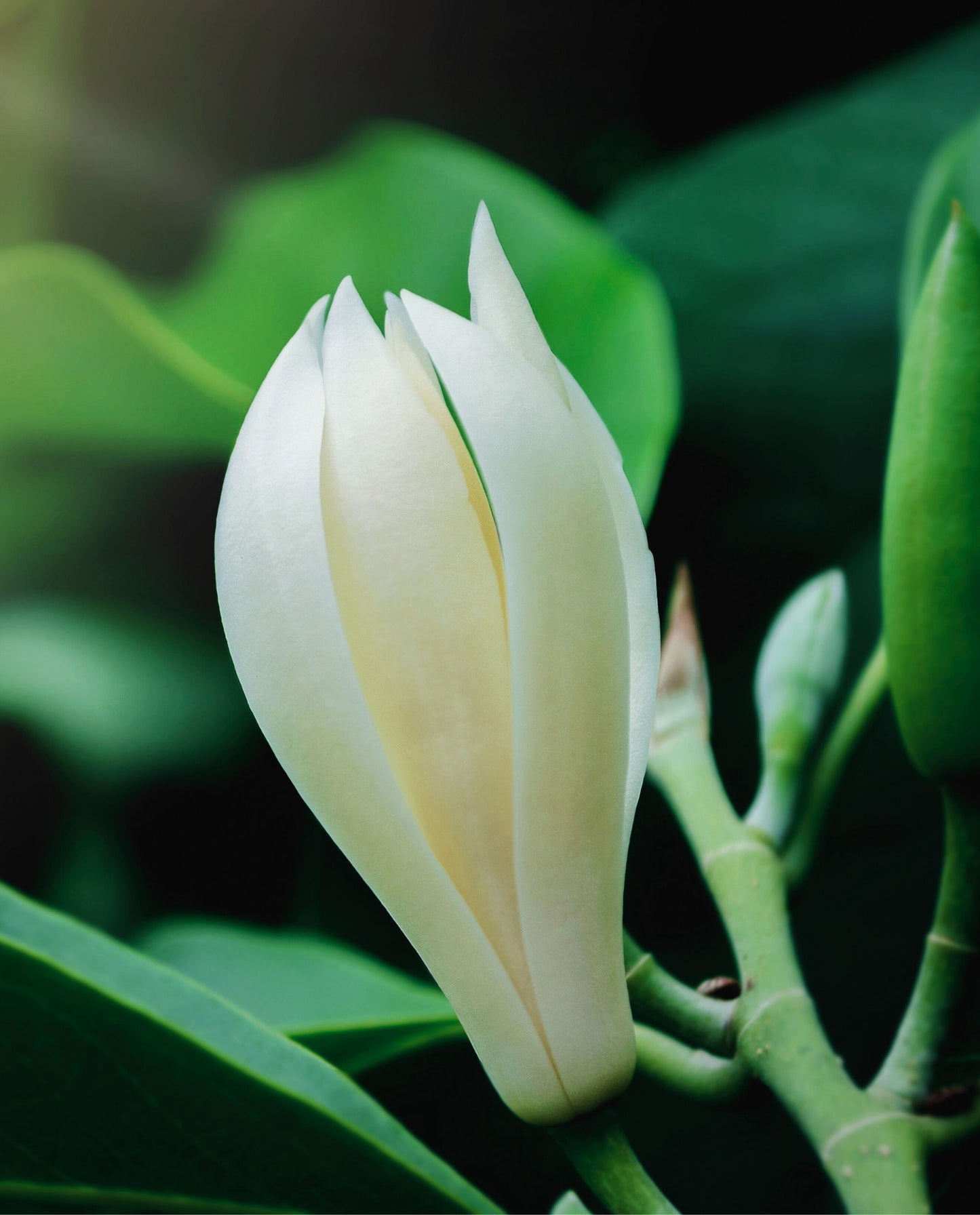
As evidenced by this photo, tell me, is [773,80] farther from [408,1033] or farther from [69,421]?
[408,1033]

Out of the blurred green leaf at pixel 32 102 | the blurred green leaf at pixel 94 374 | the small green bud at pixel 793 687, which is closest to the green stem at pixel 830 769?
the small green bud at pixel 793 687

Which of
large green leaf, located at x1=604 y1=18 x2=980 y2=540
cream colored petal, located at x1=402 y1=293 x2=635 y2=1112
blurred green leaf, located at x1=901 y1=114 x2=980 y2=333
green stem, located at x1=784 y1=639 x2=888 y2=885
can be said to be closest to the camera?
cream colored petal, located at x1=402 y1=293 x2=635 y2=1112

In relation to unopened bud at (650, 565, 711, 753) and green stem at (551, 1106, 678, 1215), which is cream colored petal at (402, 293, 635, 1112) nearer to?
green stem at (551, 1106, 678, 1215)

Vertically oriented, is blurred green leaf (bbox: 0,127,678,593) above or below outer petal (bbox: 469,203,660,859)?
below

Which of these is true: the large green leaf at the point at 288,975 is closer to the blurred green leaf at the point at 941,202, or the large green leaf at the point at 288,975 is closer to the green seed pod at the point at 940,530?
the green seed pod at the point at 940,530

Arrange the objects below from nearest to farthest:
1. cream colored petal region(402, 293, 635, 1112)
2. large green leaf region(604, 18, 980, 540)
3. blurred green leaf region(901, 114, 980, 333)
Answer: cream colored petal region(402, 293, 635, 1112), blurred green leaf region(901, 114, 980, 333), large green leaf region(604, 18, 980, 540)

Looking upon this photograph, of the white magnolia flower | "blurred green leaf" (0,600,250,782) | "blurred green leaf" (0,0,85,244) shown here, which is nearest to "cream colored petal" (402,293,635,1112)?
the white magnolia flower

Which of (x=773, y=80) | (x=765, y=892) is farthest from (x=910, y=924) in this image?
(x=773, y=80)
